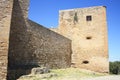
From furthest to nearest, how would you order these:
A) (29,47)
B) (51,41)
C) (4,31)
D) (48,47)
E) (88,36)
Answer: (88,36)
(51,41)
(48,47)
(29,47)
(4,31)

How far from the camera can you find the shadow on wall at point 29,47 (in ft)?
33.1

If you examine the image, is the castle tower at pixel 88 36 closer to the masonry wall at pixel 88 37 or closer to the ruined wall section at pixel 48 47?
the masonry wall at pixel 88 37

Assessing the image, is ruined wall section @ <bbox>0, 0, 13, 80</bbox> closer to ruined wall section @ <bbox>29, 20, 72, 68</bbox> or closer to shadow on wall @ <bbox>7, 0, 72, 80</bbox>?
shadow on wall @ <bbox>7, 0, 72, 80</bbox>

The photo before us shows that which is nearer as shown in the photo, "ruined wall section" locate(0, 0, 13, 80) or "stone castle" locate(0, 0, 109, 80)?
"ruined wall section" locate(0, 0, 13, 80)

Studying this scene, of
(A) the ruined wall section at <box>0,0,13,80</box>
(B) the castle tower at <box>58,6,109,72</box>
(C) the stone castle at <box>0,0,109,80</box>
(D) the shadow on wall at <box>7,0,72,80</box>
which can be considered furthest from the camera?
(B) the castle tower at <box>58,6,109,72</box>

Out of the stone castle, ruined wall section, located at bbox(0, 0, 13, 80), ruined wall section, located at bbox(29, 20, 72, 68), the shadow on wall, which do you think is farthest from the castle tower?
ruined wall section, located at bbox(0, 0, 13, 80)

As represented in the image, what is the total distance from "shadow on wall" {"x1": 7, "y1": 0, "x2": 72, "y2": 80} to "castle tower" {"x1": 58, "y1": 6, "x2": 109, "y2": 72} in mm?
2007

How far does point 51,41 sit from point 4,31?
19.1ft

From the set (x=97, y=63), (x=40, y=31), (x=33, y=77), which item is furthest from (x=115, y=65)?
(x=33, y=77)

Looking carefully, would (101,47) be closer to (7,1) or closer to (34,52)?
(34,52)

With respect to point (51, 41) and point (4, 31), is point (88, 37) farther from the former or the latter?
point (4, 31)

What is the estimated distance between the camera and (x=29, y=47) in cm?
1177

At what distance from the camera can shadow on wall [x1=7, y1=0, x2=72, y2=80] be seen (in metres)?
10.1

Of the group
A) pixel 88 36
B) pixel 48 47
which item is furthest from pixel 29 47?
pixel 88 36
